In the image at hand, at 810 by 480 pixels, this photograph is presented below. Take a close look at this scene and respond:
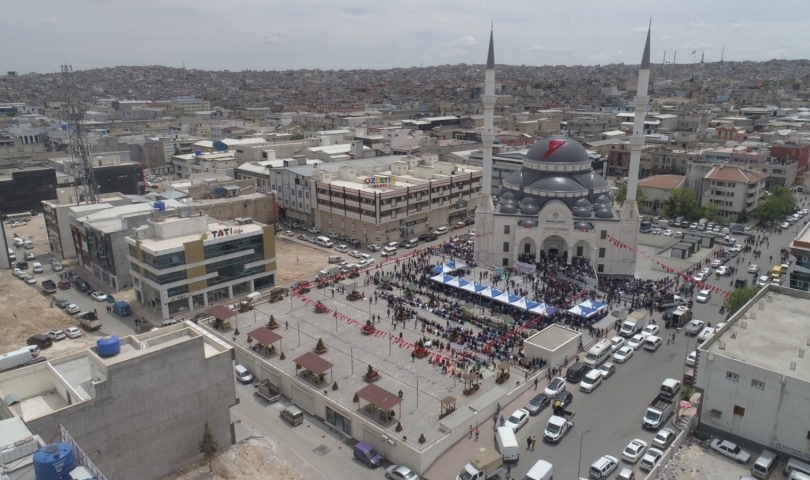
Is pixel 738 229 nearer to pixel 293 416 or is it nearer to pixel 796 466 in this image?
pixel 796 466

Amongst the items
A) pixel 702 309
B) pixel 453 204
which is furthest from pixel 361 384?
pixel 453 204

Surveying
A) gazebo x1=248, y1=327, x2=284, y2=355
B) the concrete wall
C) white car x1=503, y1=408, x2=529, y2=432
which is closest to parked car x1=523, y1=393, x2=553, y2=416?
white car x1=503, y1=408, x2=529, y2=432

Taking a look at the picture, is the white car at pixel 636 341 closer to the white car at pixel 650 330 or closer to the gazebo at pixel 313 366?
the white car at pixel 650 330

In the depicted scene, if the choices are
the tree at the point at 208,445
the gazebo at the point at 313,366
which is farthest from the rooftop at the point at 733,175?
the tree at the point at 208,445

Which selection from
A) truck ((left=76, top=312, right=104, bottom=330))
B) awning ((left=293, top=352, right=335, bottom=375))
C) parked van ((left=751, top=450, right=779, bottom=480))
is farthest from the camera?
truck ((left=76, top=312, right=104, bottom=330))

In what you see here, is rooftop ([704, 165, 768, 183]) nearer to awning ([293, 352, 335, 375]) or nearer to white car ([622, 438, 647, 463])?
white car ([622, 438, 647, 463])

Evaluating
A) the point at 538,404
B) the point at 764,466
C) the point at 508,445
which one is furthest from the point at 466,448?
the point at 764,466
